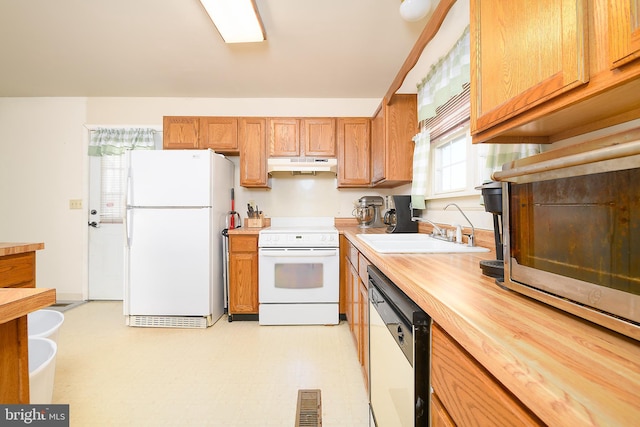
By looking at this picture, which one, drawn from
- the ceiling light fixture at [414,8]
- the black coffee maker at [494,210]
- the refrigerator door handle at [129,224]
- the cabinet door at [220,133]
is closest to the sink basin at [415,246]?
the black coffee maker at [494,210]

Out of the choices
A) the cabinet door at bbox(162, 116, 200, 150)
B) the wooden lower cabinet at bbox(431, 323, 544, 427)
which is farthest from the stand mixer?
the wooden lower cabinet at bbox(431, 323, 544, 427)

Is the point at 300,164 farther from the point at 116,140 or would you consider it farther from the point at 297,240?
the point at 116,140

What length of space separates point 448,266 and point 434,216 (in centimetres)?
134

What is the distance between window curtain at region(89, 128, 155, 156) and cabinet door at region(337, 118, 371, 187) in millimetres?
2241

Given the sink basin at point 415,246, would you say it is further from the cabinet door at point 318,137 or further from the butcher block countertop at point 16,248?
the butcher block countertop at point 16,248

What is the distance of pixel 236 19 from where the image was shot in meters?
1.88

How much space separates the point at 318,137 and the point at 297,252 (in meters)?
1.30

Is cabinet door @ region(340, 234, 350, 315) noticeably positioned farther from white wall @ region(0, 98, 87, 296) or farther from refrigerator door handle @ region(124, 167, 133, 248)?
white wall @ region(0, 98, 87, 296)

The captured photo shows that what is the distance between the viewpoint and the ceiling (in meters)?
1.92

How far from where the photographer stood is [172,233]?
261cm

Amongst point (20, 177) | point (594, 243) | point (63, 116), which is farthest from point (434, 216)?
point (20, 177)

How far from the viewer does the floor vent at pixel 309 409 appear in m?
1.43

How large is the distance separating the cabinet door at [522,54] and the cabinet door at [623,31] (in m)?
0.05

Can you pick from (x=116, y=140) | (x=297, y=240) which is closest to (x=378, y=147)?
(x=297, y=240)
